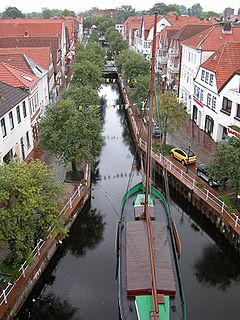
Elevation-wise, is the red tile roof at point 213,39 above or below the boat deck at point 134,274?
above

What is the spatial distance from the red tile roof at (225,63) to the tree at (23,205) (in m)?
27.8

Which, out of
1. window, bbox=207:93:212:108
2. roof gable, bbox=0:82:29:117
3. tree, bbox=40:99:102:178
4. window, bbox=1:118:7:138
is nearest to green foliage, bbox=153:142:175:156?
window, bbox=207:93:212:108

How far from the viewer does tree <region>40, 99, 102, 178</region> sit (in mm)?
31531

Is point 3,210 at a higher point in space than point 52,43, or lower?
lower

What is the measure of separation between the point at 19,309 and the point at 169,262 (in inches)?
387

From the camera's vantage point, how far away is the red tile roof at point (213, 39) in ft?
159

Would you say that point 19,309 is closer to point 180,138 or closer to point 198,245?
point 198,245

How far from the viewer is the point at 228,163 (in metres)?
27.0

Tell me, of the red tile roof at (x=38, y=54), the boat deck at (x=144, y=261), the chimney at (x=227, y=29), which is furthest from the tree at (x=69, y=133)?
the chimney at (x=227, y=29)

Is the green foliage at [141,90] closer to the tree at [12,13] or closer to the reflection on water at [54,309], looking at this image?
the reflection on water at [54,309]

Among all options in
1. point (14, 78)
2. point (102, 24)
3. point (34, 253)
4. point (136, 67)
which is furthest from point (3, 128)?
point (102, 24)

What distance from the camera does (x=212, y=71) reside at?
42750mm

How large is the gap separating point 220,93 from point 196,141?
22.7ft

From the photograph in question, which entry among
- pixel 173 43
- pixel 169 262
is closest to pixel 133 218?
pixel 169 262
